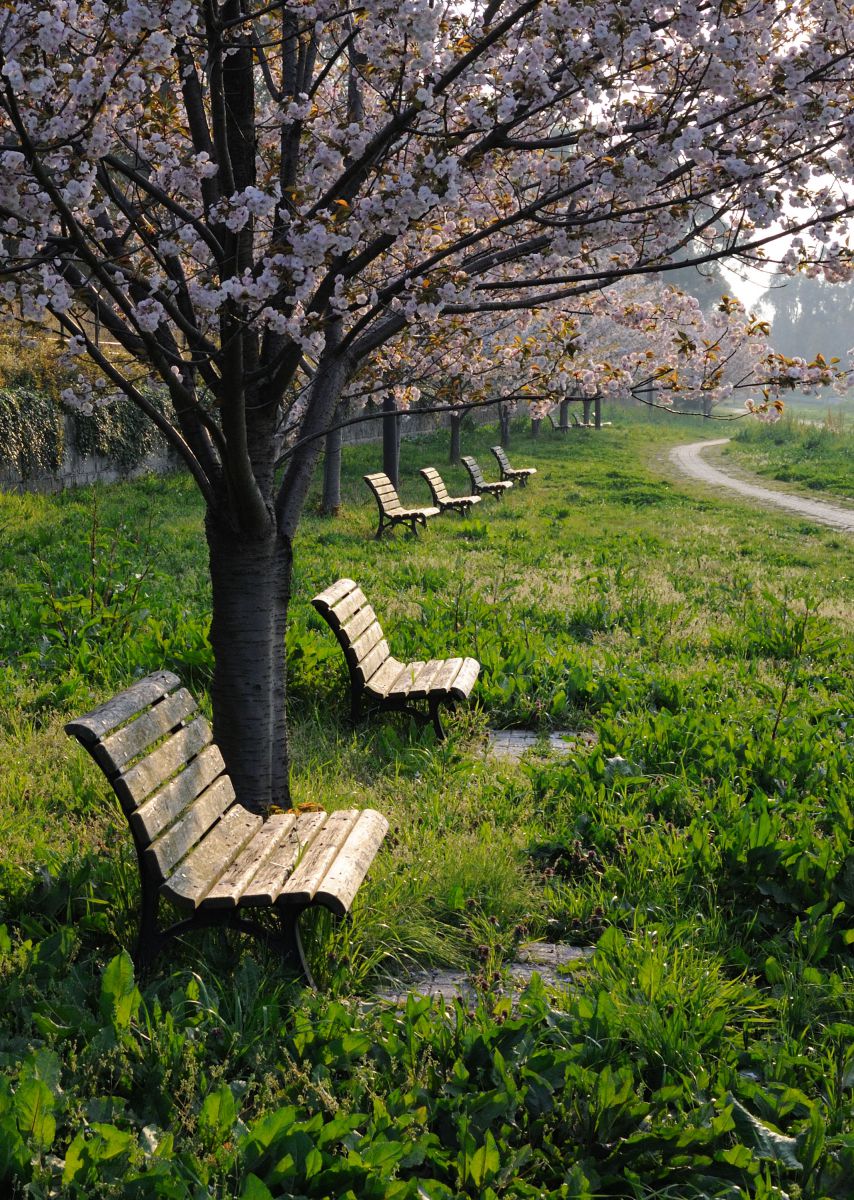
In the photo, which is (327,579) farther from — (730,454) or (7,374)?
(730,454)

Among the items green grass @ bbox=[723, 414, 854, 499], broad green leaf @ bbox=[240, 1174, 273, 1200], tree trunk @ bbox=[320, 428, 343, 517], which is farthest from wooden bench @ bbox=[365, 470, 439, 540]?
green grass @ bbox=[723, 414, 854, 499]

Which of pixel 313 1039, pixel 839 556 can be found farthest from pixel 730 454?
pixel 313 1039

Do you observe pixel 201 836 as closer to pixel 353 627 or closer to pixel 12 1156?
pixel 12 1156

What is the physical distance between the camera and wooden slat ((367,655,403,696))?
5.82 metres

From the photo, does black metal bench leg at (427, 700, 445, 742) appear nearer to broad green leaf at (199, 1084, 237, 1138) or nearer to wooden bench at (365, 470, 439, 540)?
broad green leaf at (199, 1084, 237, 1138)

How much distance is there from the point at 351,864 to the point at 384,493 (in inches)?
406

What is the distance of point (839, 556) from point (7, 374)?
11929mm

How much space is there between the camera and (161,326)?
406 cm

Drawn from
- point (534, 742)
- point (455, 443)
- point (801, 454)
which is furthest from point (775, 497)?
point (534, 742)

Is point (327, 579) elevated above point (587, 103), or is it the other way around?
point (587, 103)

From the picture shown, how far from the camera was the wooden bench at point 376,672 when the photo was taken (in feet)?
18.7

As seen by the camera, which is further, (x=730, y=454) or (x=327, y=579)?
(x=730, y=454)

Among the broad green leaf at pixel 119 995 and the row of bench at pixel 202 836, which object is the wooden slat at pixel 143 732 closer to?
the row of bench at pixel 202 836

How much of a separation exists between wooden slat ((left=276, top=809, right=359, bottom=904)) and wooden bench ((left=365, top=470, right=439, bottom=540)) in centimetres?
911
